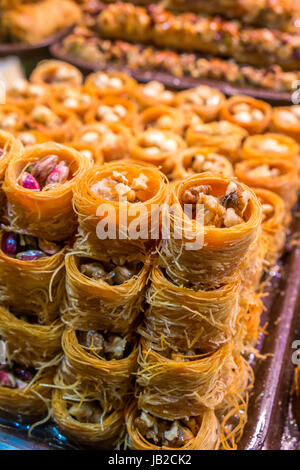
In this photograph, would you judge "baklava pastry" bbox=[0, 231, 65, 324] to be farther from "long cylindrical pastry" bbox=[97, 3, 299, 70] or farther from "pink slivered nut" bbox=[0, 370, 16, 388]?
"long cylindrical pastry" bbox=[97, 3, 299, 70]

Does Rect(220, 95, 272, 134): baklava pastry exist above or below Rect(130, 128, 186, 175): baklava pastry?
below

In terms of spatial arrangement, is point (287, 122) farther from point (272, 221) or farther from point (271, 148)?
point (272, 221)

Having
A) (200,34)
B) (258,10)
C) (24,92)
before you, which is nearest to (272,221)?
(24,92)

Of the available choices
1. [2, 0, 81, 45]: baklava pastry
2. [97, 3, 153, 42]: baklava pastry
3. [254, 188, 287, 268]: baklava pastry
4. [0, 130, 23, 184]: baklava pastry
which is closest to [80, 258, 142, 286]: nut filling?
[0, 130, 23, 184]: baklava pastry

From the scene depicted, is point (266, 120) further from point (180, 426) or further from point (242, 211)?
point (180, 426)

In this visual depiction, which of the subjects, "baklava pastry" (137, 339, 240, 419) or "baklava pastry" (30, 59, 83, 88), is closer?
"baklava pastry" (137, 339, 240, 419)

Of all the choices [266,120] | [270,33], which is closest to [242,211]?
[266,120]
